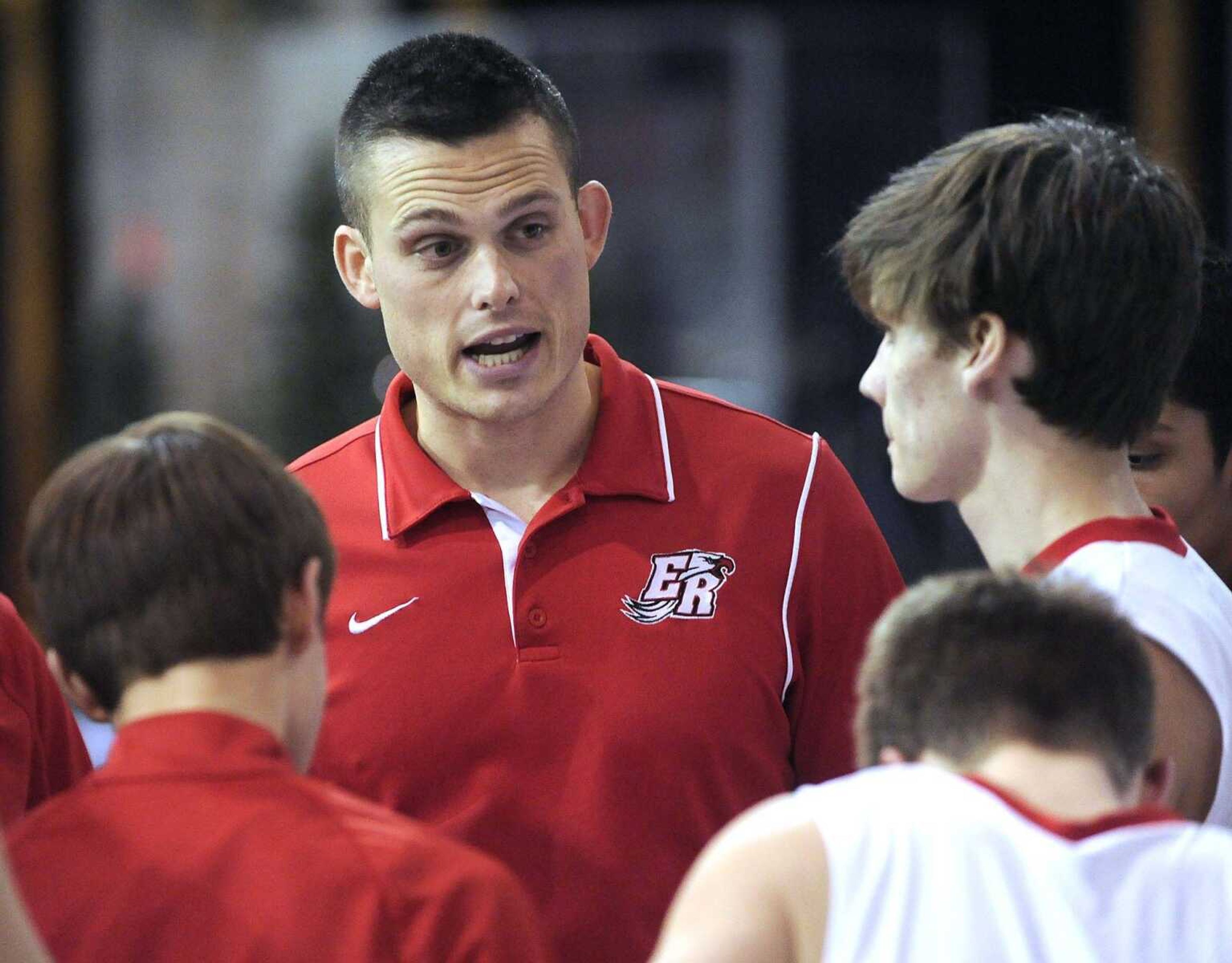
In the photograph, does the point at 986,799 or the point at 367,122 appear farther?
the point at 367,122

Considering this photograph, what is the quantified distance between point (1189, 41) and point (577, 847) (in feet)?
18.6

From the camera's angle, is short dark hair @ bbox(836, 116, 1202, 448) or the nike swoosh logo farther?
the nike swoosh logo

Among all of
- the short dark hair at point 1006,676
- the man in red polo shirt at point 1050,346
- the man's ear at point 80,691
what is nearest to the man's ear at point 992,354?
the man in red polo shirt at point 1050,346

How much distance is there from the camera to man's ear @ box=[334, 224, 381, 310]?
7.82 feet

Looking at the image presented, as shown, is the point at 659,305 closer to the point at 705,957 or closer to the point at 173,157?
the point at 173,157

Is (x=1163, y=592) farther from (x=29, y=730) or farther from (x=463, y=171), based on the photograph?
(x=29, y=730)

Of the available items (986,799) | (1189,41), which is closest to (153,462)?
(986,799)

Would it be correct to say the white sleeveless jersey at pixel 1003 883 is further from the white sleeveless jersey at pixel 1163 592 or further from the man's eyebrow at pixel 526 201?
the man's eyebrow at pixel 526 201

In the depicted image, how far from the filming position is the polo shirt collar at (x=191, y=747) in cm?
143

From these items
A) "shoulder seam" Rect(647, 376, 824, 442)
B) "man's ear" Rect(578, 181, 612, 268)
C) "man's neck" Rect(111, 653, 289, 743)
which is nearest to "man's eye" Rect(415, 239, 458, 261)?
"man's ear" Rect(578, 181, 612, 268)

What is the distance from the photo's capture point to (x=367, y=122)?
2.31m

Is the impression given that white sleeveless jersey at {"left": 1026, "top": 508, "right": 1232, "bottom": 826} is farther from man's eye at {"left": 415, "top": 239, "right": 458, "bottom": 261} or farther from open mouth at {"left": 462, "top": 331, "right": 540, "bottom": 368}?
man's eye at {"left": 415, "top": 239, "right": 458, "bottom": 261}

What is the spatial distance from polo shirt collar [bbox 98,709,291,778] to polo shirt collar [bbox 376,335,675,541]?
2.50 feet

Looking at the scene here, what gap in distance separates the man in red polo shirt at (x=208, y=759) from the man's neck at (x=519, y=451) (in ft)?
2.36
